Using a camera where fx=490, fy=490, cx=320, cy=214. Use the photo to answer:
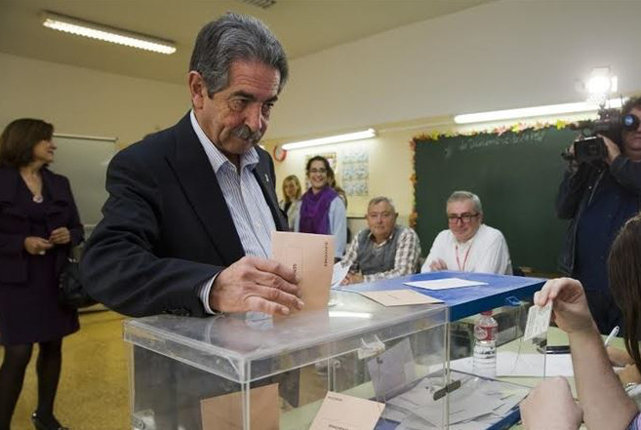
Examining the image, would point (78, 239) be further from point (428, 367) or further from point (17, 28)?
point (17, 28)

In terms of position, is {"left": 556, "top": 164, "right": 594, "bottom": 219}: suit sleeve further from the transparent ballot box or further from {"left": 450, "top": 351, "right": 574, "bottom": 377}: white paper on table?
the transparent ballot box

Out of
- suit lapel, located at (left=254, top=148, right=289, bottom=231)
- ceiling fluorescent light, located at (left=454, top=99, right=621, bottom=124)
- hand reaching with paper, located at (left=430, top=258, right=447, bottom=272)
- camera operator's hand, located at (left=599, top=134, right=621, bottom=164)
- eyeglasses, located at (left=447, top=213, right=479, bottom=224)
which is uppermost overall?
ceiling fluorescent light, located at (left=454, top=99, right=621, bottom=124)

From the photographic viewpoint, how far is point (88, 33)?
14.4ft

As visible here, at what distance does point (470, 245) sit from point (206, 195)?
2139mm

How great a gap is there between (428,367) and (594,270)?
1.57m

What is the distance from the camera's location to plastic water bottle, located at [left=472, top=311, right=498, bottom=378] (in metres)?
1.29

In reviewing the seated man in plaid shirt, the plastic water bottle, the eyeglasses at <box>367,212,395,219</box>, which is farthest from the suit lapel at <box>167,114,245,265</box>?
the eyeglasses at <box>367,212,395,219</box>

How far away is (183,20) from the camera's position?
4.19 m

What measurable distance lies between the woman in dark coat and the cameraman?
2.45m

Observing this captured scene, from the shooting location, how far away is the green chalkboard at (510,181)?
3504 millimetres

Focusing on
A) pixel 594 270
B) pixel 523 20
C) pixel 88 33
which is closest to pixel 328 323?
pixel 594 270

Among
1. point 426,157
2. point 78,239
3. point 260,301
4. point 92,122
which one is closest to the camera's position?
point 260,301

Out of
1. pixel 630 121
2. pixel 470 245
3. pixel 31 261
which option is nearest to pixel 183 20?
pixel 31 261

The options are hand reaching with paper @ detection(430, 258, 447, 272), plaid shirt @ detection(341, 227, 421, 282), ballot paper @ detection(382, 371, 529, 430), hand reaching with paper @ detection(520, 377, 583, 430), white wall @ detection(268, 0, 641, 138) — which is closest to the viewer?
hand reaching with paper @ detection(520, 377, 583, 430)
